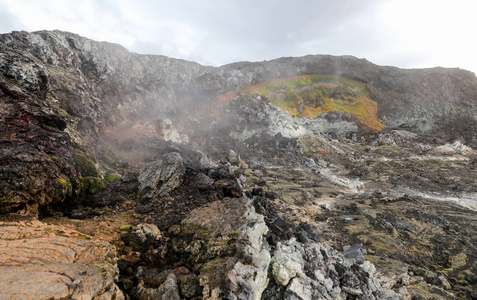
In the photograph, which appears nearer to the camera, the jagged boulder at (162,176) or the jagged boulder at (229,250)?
the jagged boulder at (229,250)

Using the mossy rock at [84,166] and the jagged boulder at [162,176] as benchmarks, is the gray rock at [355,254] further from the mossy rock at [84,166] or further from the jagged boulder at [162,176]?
the mossy rock at [84,166]

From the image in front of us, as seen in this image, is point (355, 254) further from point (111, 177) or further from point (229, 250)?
point (111, 177)

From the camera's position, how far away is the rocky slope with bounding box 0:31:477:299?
6.90 meters

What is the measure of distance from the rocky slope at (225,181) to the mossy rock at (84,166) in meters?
0.08

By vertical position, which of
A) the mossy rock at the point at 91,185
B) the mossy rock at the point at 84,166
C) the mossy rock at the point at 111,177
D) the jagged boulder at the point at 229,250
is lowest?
the jagged boulder at the point at 229,250

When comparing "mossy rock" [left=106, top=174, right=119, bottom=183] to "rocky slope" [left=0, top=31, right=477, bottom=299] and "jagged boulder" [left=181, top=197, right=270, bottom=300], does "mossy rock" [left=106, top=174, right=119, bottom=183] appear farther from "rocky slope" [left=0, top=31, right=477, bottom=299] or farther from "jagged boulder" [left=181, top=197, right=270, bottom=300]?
"jagged boulder" [left=181, top=197, right=270, bottom=300]

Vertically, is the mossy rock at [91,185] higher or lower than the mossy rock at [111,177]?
higher

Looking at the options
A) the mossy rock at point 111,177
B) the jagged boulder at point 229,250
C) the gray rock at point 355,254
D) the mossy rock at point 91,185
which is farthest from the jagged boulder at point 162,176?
the gray rock at point 355,254

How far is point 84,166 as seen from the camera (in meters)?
11.5

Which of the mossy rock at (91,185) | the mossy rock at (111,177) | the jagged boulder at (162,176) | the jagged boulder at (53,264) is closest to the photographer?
the jagged boulder at (53,264)

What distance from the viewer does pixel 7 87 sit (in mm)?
9281

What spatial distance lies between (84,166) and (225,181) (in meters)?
7.91

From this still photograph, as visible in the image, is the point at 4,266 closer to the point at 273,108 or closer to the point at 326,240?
the point at 326,240

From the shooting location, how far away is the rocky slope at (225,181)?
272 inches
